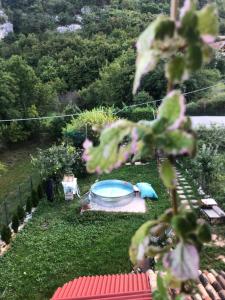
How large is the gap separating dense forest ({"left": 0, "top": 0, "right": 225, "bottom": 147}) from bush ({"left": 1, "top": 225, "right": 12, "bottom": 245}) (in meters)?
8.10

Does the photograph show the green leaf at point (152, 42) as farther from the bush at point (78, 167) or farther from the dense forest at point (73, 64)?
the dense forest at point (73, 64)

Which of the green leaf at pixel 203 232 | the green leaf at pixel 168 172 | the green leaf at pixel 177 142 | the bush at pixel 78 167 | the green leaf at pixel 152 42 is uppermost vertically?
the green leaf at pixel 152 42

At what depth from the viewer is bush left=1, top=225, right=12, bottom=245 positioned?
961 cm

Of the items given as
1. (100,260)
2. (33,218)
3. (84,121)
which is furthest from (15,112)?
(100,260)

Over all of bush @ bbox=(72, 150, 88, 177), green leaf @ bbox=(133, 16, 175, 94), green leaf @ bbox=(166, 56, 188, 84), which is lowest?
bush @ bbox=(72, 150, 88, 177)

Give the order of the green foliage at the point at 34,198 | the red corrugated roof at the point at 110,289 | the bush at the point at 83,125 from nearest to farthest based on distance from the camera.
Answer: the red corrugated roof at the point at 110,289 < the green foliage at the point at 34,198 < the bush at the point at 83,125

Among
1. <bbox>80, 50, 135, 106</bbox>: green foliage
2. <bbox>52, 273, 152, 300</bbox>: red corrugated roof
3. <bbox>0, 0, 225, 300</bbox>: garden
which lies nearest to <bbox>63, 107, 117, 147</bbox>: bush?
<bbox>0, 0, 225, 300</bbox>: garden

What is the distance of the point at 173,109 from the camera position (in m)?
0.65

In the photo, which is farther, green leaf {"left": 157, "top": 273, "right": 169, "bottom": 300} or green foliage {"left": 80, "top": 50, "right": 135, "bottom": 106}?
green foliage {"left": 80, "top": 50, "right": 135, "bottom": 106}

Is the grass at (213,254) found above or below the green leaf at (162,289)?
below

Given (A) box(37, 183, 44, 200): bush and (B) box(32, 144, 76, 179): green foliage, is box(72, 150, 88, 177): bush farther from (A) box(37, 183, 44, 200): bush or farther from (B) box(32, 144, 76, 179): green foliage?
(A) box(37, 183, 44, 200): bush

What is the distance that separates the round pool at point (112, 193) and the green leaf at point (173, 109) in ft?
36.1

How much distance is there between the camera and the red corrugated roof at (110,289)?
156 inches

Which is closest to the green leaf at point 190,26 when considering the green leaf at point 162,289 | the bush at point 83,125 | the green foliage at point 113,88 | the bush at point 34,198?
the green leaf at point 162,289
